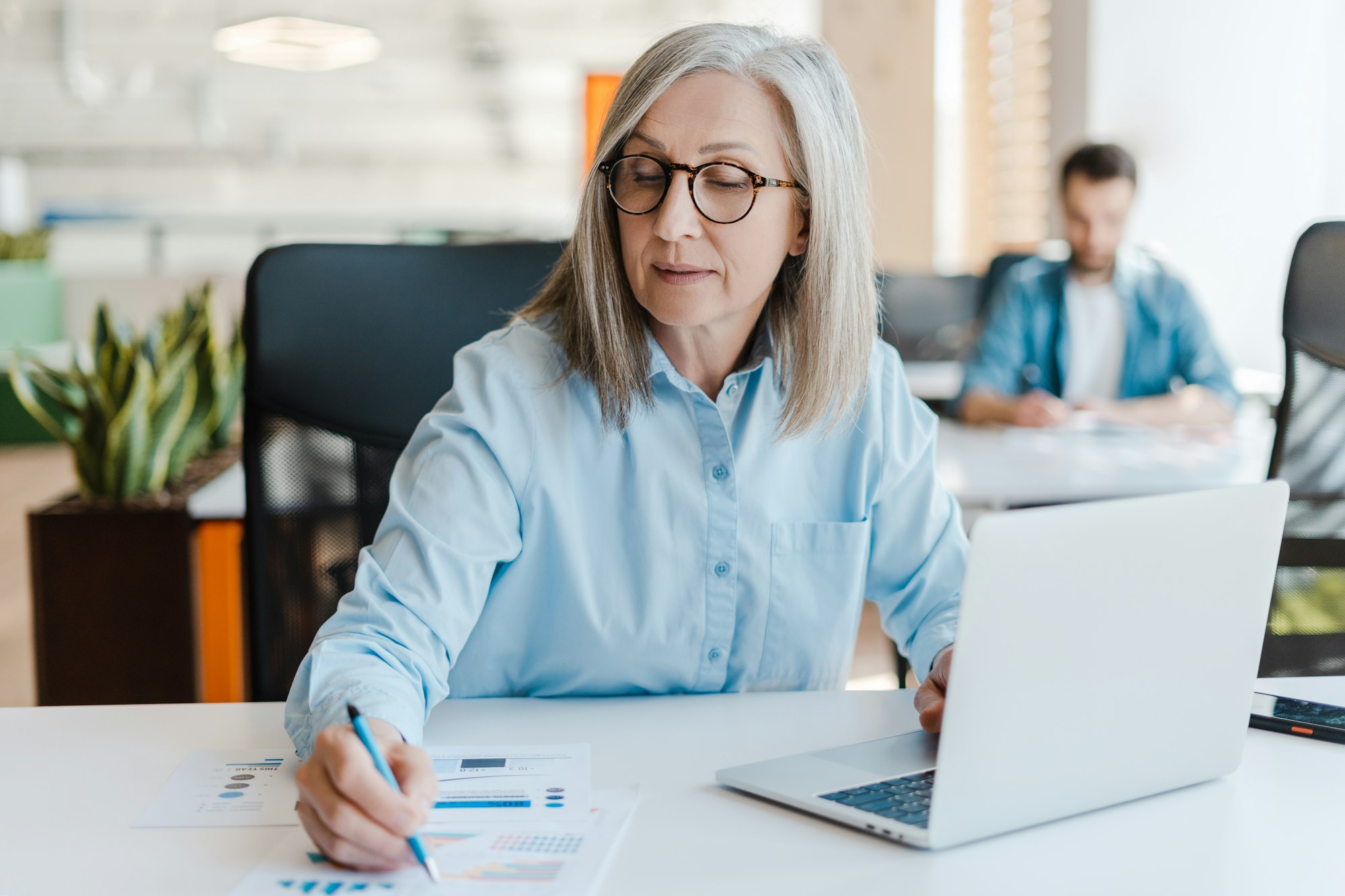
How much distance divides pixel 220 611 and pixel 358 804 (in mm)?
1567

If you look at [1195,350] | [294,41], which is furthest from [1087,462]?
[294,41]

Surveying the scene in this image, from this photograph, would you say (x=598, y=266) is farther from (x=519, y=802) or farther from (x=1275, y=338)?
(x=1275, y=338)

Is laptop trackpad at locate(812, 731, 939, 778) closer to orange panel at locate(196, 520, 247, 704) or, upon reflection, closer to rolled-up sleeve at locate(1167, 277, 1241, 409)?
orange panel at locate(196, 520, 247, 704)

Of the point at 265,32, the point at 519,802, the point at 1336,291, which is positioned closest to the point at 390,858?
the point at 519,802

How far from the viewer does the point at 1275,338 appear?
13.4 ft

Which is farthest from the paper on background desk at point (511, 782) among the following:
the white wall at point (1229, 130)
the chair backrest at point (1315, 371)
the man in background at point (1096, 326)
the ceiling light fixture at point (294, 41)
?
the ceiling light fixture at point (294, 41)

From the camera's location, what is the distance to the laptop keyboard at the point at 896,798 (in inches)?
31.2

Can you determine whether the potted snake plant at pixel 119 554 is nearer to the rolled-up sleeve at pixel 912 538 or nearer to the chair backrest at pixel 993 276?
the rolled-up sleeve at pixel 912 538

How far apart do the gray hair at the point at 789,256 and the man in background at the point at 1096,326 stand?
162 cm

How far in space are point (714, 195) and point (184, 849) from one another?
70cm

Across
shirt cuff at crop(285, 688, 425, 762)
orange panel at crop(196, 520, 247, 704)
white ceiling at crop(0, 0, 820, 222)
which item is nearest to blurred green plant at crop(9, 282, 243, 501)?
orange panel at crop(196, 520, 247, 704)

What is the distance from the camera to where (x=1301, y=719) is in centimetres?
100

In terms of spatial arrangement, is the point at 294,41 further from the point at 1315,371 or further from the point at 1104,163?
the point at 1315,371

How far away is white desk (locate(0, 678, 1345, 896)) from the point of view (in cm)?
73
